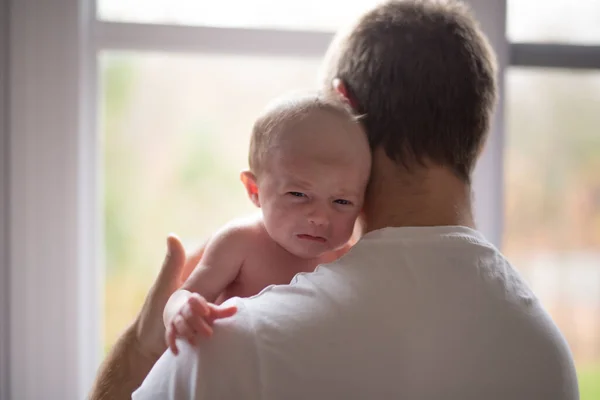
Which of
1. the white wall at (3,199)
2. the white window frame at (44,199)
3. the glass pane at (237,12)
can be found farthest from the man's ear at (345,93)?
the white wall at (3,199)

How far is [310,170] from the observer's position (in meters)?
0.97

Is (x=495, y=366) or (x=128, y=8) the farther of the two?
(x=128, y=8)

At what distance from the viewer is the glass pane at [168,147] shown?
166 centimetres

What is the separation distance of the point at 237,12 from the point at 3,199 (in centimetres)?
74

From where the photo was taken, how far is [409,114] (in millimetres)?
969

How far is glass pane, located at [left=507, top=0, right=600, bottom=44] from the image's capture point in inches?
71.9

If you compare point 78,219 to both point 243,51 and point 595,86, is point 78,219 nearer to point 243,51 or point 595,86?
point 243,51

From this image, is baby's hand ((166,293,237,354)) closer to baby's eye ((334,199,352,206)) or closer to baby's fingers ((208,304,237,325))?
baby's fingers ((208,304,237,325))

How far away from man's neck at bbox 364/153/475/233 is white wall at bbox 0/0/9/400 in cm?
95

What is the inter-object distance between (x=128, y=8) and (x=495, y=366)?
4.13ft

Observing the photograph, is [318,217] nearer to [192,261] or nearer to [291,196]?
[291,196]

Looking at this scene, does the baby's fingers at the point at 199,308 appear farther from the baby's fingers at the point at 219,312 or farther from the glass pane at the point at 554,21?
the glass pane at the point at 554,21

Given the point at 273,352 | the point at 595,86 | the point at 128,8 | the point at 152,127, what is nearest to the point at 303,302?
the point at 273,352

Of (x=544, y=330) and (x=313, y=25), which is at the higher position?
(x=313, y=25)
